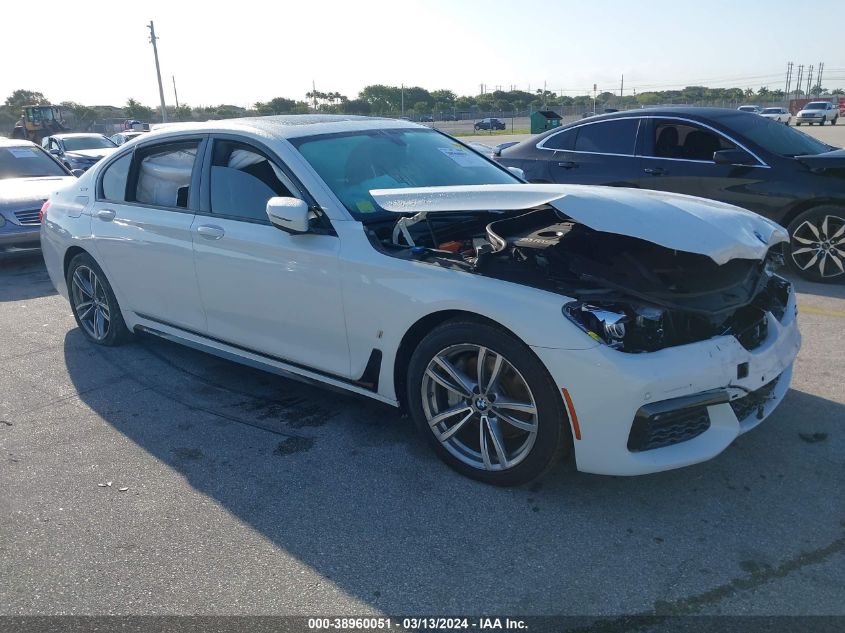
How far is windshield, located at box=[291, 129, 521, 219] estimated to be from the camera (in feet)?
12.7

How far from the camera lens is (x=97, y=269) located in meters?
5.23

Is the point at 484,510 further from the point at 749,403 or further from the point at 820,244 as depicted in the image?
the point at 820,244

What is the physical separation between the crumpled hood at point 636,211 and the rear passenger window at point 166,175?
4.95ft

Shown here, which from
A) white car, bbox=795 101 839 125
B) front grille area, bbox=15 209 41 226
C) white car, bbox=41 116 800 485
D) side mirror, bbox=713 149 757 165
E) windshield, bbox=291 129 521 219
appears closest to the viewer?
white car, bbox=41 116 800 485

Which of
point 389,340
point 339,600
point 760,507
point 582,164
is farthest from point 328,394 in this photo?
point 582,164

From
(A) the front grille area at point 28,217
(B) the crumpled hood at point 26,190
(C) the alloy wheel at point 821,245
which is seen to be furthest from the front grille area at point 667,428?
(A) the front grille area at point 28,217

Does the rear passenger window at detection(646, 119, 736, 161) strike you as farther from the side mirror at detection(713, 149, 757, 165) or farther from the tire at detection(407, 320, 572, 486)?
the tire at detection(407, 320, 572, 486)

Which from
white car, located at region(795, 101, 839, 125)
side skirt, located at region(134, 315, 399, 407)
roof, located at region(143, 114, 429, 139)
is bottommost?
white car, located at region(795, 101, 839, 125)

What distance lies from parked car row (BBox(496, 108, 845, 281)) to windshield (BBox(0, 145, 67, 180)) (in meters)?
7.23

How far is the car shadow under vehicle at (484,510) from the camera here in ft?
8.54

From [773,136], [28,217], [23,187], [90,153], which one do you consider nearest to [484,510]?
[773,136]

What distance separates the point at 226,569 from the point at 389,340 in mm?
1273

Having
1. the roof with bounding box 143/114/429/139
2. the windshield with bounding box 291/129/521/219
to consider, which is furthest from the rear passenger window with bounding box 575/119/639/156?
the roof with bounding box 143/114/429/139

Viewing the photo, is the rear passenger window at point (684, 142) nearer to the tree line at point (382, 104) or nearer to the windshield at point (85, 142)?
the windshield at point (85, 142)
